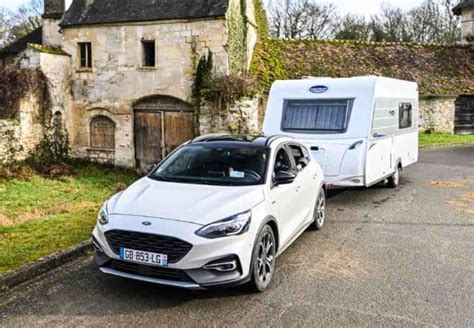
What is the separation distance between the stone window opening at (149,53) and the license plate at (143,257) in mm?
15383

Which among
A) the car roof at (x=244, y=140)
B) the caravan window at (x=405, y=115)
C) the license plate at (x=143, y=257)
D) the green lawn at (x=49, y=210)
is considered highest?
the caravan window at (x=405, y=115)

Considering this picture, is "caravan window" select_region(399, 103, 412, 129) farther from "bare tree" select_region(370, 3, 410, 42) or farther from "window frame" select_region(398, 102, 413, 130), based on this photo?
"bare tree" select_region(370, 3, 410, 42)

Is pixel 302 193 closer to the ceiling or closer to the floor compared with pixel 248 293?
closer to the ceiling

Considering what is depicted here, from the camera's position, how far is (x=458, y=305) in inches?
192

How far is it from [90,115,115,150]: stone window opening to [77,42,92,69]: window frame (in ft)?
7.66

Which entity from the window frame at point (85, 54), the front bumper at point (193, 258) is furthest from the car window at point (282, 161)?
the window frame at point (85, 54)

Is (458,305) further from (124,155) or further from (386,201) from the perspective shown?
(124,155)

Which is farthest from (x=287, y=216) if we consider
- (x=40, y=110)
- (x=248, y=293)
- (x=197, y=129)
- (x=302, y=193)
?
(x=40, y=110)

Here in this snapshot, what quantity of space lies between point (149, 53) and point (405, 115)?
36.5 feet

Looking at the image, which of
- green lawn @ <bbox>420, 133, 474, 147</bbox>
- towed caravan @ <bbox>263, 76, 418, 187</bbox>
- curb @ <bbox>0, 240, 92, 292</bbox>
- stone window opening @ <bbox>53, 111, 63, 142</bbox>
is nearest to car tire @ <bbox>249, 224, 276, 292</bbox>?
curb @ <bbox>0, 240, 92, 292</bbox>

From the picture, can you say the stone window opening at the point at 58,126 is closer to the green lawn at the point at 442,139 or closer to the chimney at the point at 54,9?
the chimney at the point at 54,9

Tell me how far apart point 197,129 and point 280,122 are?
319 inches

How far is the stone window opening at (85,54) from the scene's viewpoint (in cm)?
2012

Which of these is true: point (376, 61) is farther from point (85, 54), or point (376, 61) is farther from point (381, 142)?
point (381, 142)
